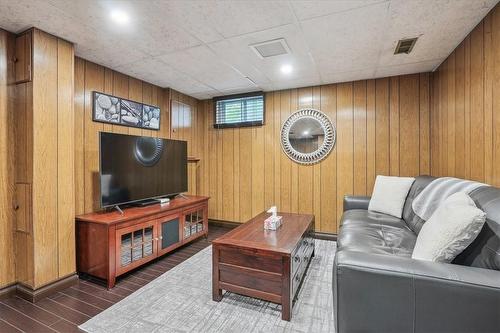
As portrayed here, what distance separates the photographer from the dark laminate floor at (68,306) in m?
1.75

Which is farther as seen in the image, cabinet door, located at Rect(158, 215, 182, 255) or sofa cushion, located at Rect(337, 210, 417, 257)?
cabinet door, located at Rect(158, 215, 182, 255)

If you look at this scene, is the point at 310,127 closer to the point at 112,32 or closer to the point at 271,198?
the point at 271,198

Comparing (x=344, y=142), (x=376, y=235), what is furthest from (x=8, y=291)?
(x=344, y=142)

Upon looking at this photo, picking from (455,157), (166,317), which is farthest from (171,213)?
(455,157)

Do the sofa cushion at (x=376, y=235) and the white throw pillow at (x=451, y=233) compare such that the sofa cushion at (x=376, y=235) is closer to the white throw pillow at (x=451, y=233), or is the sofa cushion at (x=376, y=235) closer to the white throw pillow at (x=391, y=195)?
the white throw pillow at (x=391, y=195)

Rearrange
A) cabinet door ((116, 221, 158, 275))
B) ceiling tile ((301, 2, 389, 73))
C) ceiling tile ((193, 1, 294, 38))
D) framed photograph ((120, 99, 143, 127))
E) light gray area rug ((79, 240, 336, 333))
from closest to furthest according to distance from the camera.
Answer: light gray area rug ((79, 240, 336, 333))
ceiling tile ((193, 1, 294, 38))
ceiling tile ((301, 2, 389, 73))
cabinet door ((116, 221, 158, 275))
framed photograph ((120, 99, 143, 127))

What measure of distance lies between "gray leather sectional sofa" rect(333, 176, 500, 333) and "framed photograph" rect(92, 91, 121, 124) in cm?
291

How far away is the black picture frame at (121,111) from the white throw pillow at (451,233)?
3.27 meters

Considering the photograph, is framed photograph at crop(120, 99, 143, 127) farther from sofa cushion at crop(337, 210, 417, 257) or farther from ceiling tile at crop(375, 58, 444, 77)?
ceiling tile at crop(375, 58, 444, 77)

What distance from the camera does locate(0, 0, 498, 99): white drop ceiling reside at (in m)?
1.84

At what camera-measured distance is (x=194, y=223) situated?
3510mm

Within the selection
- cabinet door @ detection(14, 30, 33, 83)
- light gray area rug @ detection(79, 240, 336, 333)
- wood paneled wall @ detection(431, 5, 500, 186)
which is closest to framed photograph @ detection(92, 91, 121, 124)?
cabinet door @ detection(14, 30, 33, 83)

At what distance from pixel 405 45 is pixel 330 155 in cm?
165

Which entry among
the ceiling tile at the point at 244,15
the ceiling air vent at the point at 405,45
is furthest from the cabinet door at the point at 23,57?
the ceiling air vent at the point at 405,45
